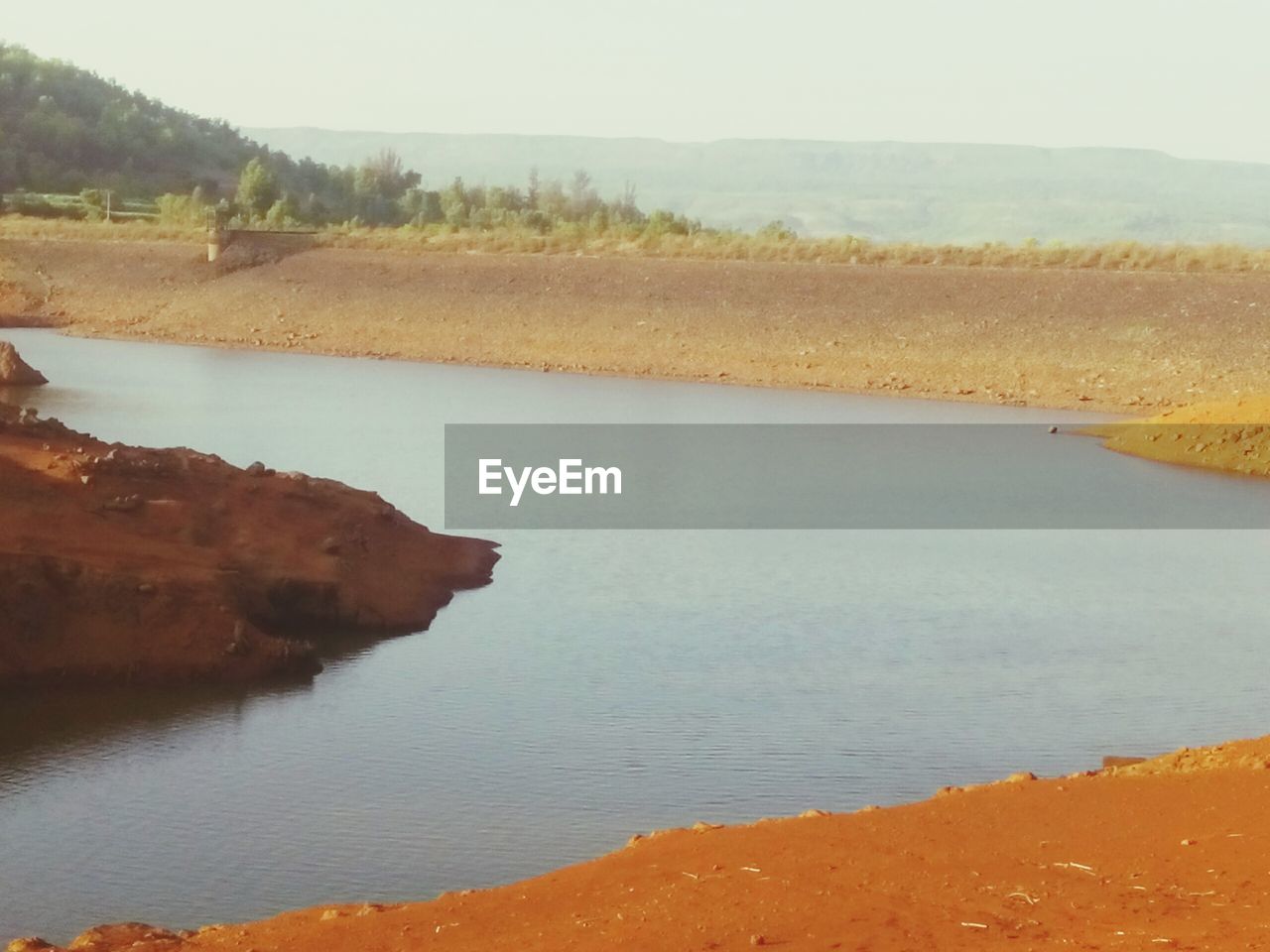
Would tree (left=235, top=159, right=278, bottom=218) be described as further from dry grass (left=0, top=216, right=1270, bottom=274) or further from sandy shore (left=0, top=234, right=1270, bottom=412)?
sandy shore (left=0, top=234, right=1270, bottom=412)

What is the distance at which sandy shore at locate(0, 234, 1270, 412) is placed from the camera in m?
31.0

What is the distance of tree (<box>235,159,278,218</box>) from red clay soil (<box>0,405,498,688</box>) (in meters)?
49.5

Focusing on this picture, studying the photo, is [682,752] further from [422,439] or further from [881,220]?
[881,220]

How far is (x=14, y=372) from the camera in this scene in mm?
26188

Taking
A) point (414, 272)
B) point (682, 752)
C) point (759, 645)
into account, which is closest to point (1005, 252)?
point (414, 272)

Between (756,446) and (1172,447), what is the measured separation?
542 cm

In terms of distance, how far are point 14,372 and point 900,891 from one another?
22.7m

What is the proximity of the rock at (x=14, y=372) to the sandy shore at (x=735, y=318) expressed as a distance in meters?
10.1

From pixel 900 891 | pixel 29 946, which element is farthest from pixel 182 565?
pixel 900 891

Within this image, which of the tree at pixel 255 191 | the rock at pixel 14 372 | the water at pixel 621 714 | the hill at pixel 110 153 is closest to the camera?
the water at pixel 621 714
